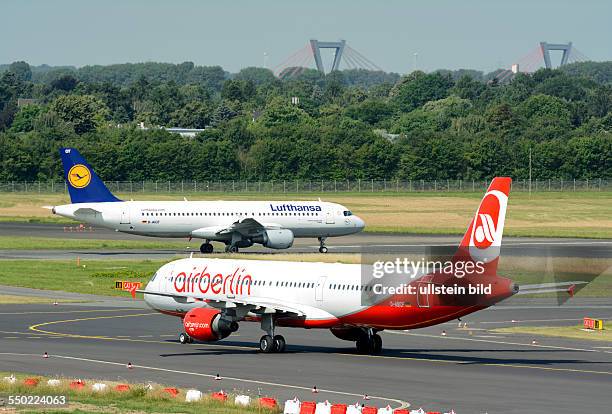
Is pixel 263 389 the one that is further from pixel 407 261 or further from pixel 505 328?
pixel 505 328

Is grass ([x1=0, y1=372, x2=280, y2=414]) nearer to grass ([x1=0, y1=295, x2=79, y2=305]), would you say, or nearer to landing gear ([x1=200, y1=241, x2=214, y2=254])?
grass ([x1=0, y1=295, x2=79, y2=305])

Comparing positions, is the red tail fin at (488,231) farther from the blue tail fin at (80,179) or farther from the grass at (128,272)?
the blue tail fin at (80,179)

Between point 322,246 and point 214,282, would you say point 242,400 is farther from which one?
point 322,246

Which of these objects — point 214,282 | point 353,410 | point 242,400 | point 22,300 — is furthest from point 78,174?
point 353,410

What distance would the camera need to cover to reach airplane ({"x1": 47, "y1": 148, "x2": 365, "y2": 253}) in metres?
106

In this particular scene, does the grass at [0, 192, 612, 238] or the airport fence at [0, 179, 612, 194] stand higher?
the airport fence at [0, 179, 612, 194]

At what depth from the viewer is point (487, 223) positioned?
47.2 m

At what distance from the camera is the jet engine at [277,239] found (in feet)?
347

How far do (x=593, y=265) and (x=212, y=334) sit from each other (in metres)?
48.9

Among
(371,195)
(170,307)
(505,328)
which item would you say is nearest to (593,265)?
(505,328)

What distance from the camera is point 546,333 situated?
6156 centimetres

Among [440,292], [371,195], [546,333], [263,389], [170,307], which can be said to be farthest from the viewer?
[371,195]

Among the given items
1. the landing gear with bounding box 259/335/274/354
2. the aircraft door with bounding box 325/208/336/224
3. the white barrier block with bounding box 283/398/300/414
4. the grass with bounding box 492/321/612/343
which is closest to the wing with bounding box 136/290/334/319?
the landing gear with bounding box 259/335/274/354

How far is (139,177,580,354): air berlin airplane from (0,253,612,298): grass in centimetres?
2614
